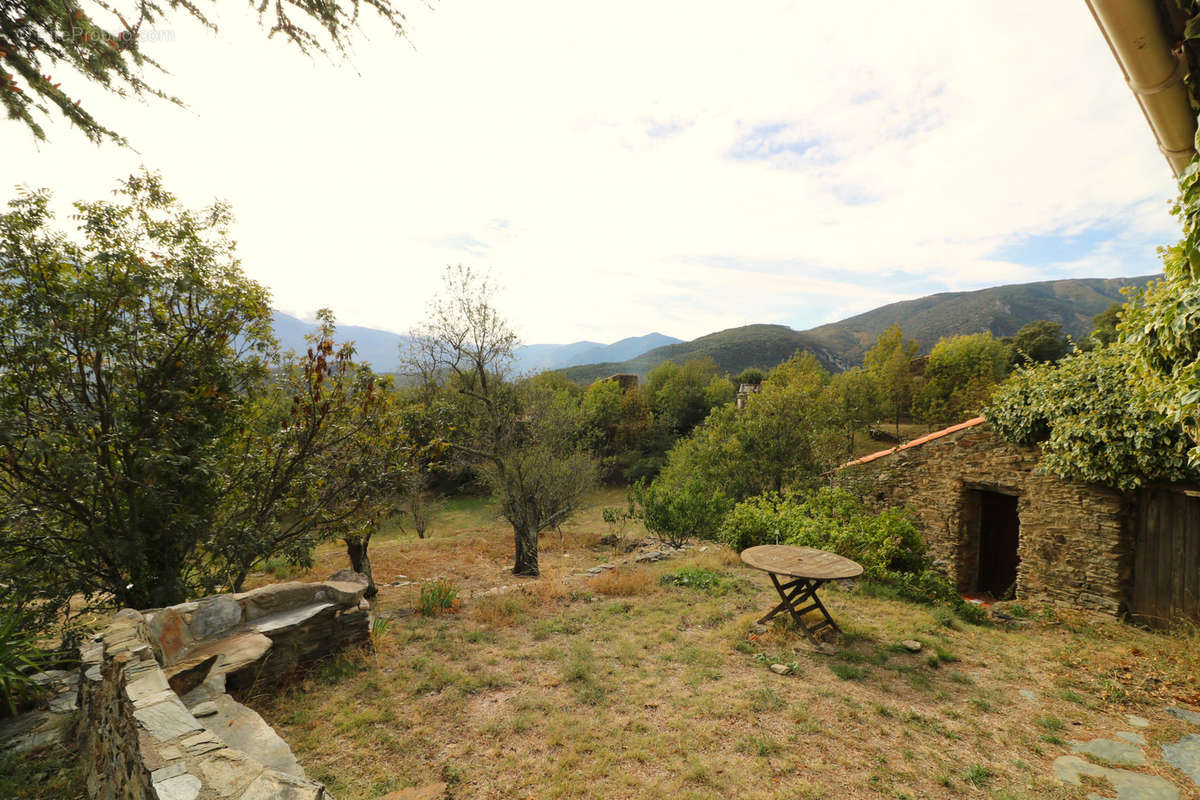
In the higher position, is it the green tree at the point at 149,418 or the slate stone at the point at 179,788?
the green tree at the point at 149,418

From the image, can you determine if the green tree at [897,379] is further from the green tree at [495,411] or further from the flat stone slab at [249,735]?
the flat stone slab at [249,735]

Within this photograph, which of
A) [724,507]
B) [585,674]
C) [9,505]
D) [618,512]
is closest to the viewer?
[9,505]

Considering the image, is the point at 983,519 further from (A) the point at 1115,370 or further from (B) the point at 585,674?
(B) the point at 585,674

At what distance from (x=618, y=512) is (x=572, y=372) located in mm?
60771

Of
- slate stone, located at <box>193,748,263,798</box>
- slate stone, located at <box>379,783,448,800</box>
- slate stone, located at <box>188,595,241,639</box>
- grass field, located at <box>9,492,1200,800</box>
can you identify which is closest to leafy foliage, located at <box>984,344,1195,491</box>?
grass field, located at <box>9,492,1200,800</box>

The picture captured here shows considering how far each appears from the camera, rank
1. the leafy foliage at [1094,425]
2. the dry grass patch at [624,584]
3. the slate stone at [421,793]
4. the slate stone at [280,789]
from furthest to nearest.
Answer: the dry grass patch at [624,584]
the leafy foliage at [1094,425]
the slate stone at [421,793]
the slate stone at [280,789]

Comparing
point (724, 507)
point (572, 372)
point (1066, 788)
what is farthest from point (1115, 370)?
point (572, 372)

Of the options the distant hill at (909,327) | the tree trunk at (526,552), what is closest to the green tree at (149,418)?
the tree trunk at (526,552)

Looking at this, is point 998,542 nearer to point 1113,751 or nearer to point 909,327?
point 1113,751

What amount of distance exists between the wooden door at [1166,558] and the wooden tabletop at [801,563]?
4828 millimetres

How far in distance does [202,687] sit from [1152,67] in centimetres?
798

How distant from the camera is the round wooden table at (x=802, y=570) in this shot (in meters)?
5.85

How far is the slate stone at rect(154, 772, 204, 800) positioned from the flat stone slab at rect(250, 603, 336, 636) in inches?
118

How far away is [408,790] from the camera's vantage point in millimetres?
3613
